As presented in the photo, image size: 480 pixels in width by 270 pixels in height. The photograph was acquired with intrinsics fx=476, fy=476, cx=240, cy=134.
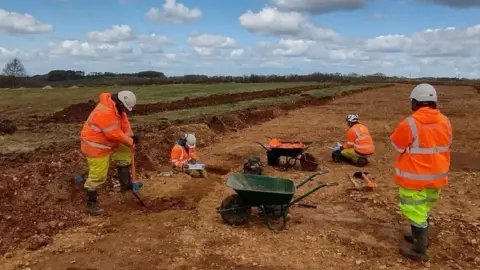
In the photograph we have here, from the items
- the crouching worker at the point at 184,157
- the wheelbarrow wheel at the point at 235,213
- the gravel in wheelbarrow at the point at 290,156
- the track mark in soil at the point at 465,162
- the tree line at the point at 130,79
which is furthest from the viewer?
the tree line at the point at 130,79

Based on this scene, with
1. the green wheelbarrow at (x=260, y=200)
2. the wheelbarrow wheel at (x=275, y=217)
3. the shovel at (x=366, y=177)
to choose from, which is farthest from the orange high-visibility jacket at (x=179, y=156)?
the shovel at (x=366, y=177)

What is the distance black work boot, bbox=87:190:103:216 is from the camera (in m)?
7.26

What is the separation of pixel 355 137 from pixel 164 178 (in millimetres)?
4432

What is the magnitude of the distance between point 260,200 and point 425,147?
222cm

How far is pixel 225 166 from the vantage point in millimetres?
10969

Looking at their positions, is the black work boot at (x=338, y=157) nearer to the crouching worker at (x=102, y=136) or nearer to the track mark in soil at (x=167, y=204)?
the track mark in soil at (x=167, y=204)

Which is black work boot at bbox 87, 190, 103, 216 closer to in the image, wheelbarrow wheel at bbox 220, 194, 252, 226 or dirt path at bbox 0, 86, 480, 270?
dirt path at bbox 0, 86, 480, 270

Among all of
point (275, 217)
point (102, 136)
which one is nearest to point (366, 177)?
point (275, 217)

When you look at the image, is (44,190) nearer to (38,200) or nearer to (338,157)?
(38,200)

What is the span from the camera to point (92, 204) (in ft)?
24.0

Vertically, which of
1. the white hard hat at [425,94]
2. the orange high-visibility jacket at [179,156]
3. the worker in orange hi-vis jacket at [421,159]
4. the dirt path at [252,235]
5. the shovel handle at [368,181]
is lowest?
the dirt path at [252,235]

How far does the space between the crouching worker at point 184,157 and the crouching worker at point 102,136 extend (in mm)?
2255

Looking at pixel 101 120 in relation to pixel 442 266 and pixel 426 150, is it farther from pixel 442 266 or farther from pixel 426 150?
pixel 442 266

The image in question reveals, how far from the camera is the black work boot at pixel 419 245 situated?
5.74m
